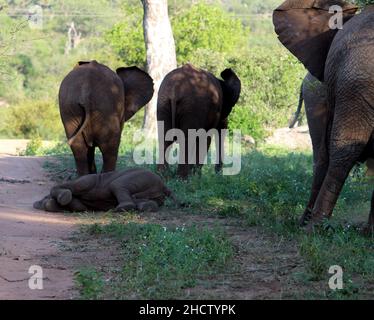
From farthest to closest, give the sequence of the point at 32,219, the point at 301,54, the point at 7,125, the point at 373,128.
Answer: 1. the point at 7,125
2. the point at 32,219
3. the point at 301,54
4. the point at 373,128

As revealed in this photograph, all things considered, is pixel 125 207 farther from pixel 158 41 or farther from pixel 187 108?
pixel 158 41

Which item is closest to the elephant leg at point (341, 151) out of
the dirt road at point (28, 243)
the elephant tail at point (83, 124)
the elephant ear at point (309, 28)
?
the elephant ear at point (309, 28)

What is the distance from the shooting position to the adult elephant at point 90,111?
10734 mm

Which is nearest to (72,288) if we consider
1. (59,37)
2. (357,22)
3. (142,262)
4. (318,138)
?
(142,262)

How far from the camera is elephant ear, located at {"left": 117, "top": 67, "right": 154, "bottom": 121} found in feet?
39.8

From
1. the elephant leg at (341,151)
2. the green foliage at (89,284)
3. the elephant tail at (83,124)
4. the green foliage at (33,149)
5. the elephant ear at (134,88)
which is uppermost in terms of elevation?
the elephant ear at (134,88)

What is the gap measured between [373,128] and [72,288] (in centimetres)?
293

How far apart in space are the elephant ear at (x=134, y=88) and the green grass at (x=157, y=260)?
3990mm

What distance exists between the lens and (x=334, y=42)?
7.48 m

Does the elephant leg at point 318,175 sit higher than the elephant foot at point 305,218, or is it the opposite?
the elephant leg at point 318,175

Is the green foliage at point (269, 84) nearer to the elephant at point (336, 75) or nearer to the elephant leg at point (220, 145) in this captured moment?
the elephant leg at point (220, 145)

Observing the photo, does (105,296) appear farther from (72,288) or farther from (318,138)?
(318,138)

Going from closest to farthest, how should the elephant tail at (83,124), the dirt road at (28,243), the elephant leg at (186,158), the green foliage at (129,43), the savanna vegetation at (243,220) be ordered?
the dirt road at (28,243), the savanna vegetation at (243,220), the elephant tail at (83,124), the elephant leg at (186,158), the green foliage at (129,43)

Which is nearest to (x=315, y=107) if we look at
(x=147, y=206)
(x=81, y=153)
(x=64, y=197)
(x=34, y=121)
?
(x=147, y=206)
